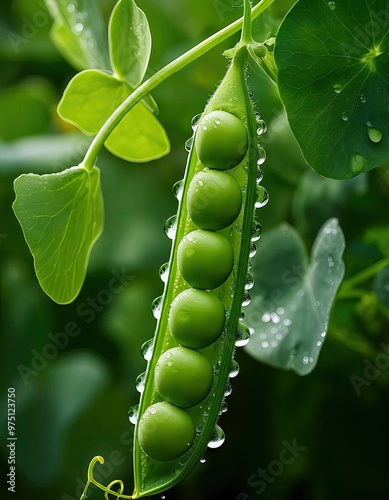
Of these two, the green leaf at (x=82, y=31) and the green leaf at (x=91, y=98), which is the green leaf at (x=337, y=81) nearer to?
the green leaf at (x=91, y=98)

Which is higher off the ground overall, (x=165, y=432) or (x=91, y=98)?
(x=91, y=98)

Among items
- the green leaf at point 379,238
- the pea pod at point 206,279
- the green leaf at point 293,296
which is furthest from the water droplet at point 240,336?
the green leaf at point 379,238

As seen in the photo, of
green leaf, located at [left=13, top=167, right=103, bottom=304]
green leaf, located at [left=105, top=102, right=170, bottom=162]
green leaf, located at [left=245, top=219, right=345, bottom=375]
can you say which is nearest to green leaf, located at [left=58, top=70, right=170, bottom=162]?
green leaf, located at [left=105, top=102, right=170, bottom=162]

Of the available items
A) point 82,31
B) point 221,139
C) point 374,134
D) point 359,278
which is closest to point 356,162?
point 374,134

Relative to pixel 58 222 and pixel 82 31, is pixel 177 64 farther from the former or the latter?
pixel 82 31

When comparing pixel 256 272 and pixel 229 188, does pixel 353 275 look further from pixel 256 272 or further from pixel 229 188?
pixel 229 188

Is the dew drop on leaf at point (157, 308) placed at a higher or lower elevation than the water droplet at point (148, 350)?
higher
